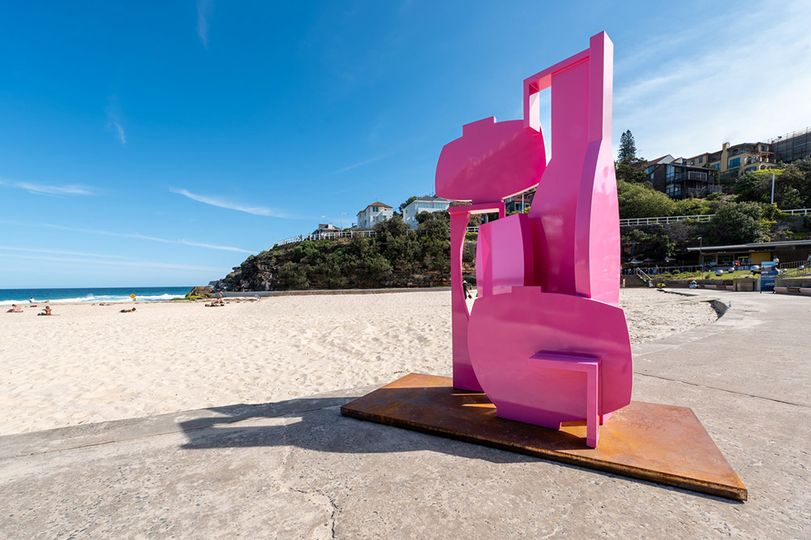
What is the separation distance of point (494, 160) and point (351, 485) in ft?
9.84

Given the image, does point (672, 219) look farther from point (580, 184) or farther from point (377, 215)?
point (580, 184)

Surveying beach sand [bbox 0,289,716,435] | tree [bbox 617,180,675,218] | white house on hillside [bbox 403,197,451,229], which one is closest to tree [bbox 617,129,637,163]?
tree [bbox 617,180,675,218]

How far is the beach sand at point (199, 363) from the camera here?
4.82m

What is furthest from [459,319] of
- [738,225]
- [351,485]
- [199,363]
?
[738,225]

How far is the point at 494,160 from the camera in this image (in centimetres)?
339

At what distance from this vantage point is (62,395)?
5137mm

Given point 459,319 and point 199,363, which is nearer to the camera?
point 459,319

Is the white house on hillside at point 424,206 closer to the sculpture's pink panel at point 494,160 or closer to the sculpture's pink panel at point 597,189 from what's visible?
the sculpture's pink panel at point 494,160

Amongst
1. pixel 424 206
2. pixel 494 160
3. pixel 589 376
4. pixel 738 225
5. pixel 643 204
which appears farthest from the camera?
pixel 424 206

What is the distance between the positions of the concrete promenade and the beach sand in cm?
169

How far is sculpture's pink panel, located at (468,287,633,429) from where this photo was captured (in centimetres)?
248

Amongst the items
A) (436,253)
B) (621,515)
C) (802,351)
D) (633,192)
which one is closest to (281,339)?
(621,515)

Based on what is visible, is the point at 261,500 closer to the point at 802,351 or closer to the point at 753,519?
the point at 753,519

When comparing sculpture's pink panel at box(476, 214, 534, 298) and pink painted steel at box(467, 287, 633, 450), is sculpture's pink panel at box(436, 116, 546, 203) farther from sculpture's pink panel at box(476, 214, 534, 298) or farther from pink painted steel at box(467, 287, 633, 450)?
pink painted steel at box(467, 287, 633, 450)
